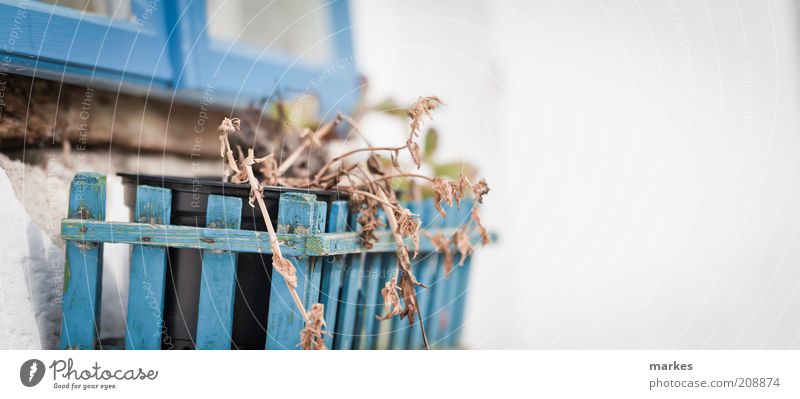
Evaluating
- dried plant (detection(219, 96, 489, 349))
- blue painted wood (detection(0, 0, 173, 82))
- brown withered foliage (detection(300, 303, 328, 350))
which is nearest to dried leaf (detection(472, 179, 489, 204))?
dried plant (detection(219, 96, 489, 349))

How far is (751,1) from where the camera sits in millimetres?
1840

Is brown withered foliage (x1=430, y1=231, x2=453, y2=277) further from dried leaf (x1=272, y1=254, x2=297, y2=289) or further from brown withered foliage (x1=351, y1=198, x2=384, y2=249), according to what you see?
dried leaf (x1=272, y1=254, x2=297, y2=289)

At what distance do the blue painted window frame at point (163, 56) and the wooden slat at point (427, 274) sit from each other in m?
0.33

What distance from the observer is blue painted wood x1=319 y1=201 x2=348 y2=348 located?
0.99m

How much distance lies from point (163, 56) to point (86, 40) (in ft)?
0.80

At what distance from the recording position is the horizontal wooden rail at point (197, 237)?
2.97ft

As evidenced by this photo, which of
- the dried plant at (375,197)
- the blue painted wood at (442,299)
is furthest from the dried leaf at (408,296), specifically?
the blue painted wood at (442,299)

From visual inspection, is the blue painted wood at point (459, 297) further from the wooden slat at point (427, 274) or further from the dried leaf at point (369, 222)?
the dried leaf at point (369, 222)

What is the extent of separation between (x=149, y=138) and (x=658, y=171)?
1.34 meters

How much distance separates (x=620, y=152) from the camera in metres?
2.12

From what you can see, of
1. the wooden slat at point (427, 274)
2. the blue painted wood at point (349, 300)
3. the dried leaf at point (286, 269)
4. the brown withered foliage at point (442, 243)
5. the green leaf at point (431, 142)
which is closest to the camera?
the dried leaf at point (286, 269)

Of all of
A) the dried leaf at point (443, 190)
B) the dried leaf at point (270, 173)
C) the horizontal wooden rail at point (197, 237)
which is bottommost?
the horizontal wooden rail at point (197, 237)

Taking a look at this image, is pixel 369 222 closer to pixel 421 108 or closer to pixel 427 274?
pixel 421 108

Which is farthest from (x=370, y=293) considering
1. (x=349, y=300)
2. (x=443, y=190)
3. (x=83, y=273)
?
(x=83, y=273)
